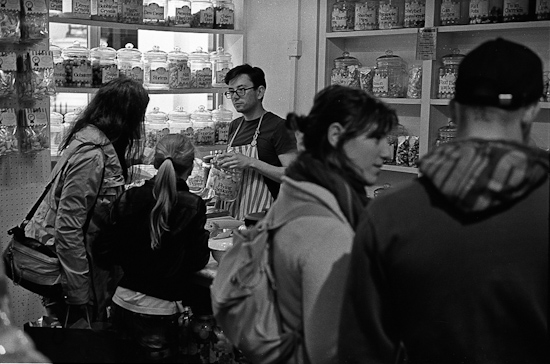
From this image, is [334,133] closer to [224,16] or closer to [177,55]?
[177,55]

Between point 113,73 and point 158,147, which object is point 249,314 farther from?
point 113,73

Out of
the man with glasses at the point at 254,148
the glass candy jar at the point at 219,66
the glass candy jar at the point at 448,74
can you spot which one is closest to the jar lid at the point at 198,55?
the glass candy jar at the point at 219,66

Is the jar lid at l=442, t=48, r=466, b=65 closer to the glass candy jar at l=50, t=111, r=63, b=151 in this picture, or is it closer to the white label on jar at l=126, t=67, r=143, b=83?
the white label on jar at l=126, t=67, r=143, b=83

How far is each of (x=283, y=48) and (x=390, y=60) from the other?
36.4 inches

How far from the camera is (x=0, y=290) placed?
64 cm

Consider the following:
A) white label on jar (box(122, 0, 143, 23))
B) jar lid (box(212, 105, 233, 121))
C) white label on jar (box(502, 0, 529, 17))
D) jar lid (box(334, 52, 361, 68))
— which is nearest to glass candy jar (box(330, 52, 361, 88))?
jar lid (box(334, 52, 361, 68))

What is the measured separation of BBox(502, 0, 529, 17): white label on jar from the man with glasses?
4.16 ft

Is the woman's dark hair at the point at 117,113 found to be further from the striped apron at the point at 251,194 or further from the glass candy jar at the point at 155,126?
the glass candy jar at the point at 155,126

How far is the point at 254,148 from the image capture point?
12.2 ft

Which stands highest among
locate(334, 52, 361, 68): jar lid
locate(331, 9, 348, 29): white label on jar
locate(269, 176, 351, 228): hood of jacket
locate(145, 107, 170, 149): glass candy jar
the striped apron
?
locate(331, 9, 348, 29): white label on jar

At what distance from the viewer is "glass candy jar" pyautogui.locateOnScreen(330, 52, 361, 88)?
454 cm

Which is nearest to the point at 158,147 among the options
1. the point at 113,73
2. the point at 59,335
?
the point at 113,73

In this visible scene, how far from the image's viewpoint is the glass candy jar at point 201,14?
4.98m

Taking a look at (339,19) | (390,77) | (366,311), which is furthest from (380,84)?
(366,311)
